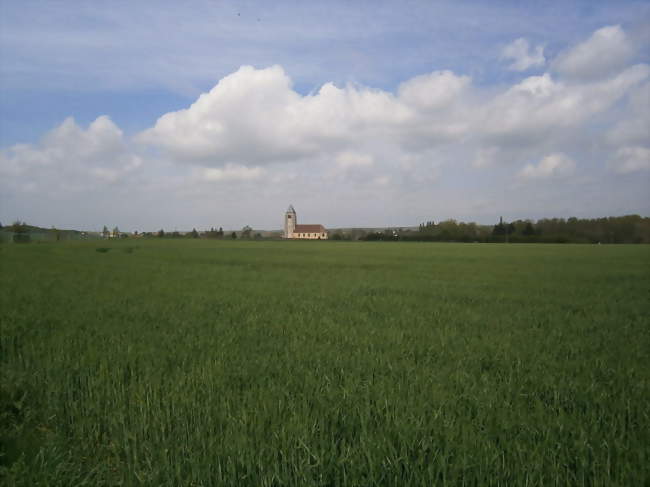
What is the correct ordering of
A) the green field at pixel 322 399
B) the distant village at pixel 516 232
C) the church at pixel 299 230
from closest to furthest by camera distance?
the green field at pixel 322 399, the distant village at pixel 516 232, the church at pixel 299 230

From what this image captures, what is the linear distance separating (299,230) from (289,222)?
238 inches

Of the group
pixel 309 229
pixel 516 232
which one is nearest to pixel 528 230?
pixel 516 232

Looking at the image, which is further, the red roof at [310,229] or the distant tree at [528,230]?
the red roof at [310,229]

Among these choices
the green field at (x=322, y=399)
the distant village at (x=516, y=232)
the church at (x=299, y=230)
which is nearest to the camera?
the green field at (x=322, y=399)

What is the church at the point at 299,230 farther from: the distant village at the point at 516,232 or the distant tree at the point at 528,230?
the distant tree at the point at 528,230

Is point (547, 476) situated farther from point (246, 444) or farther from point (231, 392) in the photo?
point (231, 392)

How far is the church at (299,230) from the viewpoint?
161750 millimetres

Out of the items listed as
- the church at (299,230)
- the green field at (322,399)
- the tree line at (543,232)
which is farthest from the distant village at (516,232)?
the green field at (322,399)

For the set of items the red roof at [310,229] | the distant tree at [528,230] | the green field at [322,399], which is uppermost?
the red roof at [310,229]

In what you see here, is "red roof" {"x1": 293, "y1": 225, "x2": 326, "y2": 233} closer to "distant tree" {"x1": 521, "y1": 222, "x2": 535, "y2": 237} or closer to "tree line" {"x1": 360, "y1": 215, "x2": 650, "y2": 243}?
"tree line" {"x1": 360, "y1": 215, "x2": 650, "y2": 243}

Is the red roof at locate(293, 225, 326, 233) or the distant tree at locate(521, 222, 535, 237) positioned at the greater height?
the red roof at locate(293, 225, 326, 233)

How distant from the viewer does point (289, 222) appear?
166 m

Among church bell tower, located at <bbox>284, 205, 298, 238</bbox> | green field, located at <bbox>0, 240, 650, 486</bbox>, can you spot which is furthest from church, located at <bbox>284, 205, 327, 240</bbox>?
green field, located at <bbox>0, 240, 650, 486</bbox>

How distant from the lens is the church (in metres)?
162
